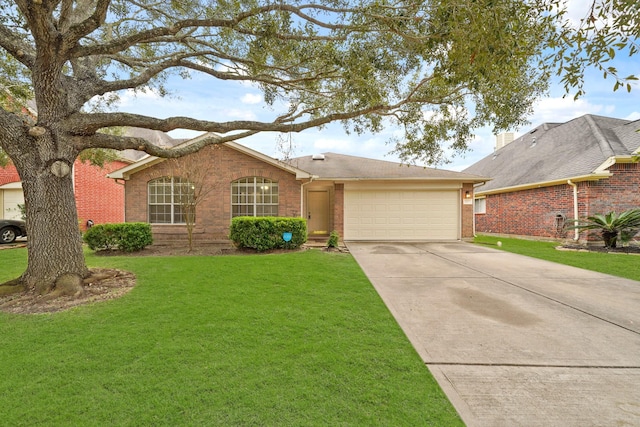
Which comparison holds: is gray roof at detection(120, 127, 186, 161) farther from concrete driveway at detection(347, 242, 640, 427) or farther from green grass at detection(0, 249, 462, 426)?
concrete driveway at detection(347, 242, 640, 427)

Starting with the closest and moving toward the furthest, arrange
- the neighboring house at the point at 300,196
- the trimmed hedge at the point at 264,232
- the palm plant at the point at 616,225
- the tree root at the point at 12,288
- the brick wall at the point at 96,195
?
1. the tree root at the point at 12,288
2. the trimmed hedge at the point at 264,232
3. the palm plant at the point at 616,225
4. the neighboring house at the point at 300,196
5. the brick wall at the point at 96,195

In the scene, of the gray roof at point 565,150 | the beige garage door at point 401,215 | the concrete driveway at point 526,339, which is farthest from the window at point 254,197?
the gray roof at point 565,150


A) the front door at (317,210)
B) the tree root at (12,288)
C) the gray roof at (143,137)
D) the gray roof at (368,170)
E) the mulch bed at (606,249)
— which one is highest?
the gray roof at (143,137)

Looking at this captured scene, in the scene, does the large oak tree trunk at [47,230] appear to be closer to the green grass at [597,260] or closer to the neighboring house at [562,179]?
the green grass at [597,260]

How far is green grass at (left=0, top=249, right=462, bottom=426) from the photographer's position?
7.25ft

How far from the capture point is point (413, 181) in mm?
12664

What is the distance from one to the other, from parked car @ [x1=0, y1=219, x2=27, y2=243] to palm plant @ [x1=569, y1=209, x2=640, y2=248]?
21.8 meters

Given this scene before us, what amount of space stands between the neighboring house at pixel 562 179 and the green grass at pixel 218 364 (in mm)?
11875

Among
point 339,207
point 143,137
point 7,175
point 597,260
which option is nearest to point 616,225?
point 597,260

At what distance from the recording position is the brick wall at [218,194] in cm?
1184

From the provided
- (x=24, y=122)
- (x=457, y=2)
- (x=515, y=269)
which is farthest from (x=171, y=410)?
(x=515, y=269)

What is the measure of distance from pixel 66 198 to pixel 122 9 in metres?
6.07

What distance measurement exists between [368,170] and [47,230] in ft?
37.1

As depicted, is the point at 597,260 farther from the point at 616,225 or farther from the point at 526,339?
the point at 526,339
